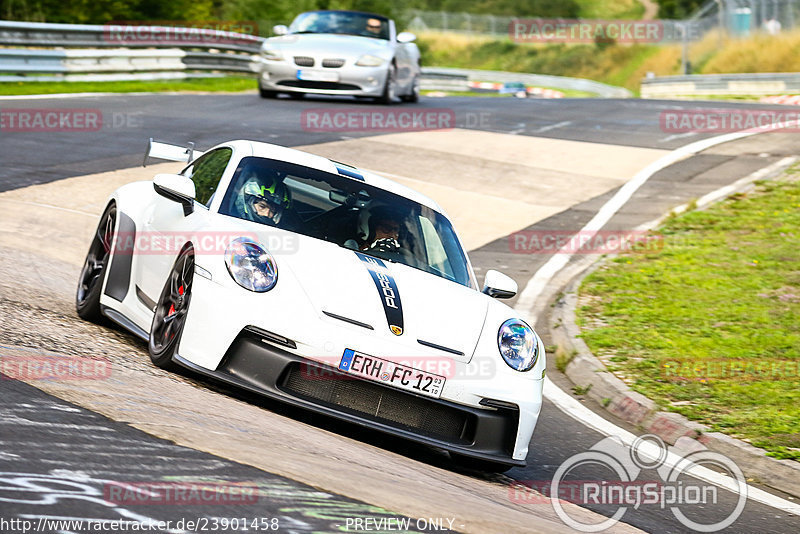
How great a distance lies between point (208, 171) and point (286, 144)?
8872mm

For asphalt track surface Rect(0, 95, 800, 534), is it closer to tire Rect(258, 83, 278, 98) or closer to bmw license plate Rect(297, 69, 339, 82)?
tire Rect(258, 83, 278, 98)

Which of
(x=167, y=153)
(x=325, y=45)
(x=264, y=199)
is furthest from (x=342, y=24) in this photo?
(x=264, y=199)

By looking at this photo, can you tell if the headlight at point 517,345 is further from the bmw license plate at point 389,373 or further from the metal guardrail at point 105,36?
the metal guardrail at point 105,36

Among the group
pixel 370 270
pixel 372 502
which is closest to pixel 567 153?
pixel 370 270

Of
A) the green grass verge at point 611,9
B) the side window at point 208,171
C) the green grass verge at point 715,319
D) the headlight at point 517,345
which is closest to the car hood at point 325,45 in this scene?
the green grass verge at point 715,319

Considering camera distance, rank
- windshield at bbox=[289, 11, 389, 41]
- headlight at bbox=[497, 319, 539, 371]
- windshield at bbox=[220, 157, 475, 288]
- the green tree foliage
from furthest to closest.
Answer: the green tree foliage
windshield at bbox=[289, 11, 389, 41]
windshield at bbox=[220, 157, 475, 288]
headlight at bbox=[497, 319, 539, 371]

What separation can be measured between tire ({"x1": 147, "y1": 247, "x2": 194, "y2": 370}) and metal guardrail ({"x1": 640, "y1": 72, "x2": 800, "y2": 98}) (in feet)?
87.4

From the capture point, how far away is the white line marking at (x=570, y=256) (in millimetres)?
6105

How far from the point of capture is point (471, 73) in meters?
56.8

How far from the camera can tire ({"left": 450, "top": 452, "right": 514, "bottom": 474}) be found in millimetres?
5430

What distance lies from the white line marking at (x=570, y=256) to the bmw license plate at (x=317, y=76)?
6.29 m

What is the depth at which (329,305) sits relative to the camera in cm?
524

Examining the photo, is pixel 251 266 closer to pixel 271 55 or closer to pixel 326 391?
pixel 326 391

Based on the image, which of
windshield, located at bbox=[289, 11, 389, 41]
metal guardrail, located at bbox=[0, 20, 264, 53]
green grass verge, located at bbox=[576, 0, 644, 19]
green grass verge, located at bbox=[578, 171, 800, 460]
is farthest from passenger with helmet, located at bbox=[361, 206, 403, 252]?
green grass verge, located at bbox=[576, 0, 644, 19]
